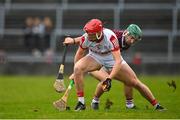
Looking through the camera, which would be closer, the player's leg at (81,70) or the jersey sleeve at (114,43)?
the jersey sleeve at (114,43)

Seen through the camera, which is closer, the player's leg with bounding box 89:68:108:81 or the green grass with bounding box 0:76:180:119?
the green grass with bounding box 0:76:180:119

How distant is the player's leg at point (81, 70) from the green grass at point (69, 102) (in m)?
0.29

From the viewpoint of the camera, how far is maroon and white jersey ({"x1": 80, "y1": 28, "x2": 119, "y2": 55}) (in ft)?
51.0

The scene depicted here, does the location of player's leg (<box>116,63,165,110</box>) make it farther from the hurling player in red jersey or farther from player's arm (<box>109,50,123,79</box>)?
player's arm (<box>109,50,123,79</box>)

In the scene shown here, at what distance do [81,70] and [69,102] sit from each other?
122 inches

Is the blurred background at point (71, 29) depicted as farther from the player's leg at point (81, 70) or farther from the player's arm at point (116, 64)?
the player's arm at point (116, 64)

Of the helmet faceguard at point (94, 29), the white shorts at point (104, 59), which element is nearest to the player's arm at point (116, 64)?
the helmet faceguard at point (94, 29)

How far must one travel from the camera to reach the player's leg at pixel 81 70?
1595cm

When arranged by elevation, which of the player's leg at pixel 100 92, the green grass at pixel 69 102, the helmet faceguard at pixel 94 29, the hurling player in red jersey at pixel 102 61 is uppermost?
the helmet faceguard at pixel 94 29

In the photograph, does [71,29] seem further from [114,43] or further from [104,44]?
[114,43]

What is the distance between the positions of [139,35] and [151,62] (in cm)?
1801

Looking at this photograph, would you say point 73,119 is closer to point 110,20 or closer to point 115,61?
point 115,61

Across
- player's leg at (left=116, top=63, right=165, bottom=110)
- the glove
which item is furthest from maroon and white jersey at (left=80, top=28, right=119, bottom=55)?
the glove

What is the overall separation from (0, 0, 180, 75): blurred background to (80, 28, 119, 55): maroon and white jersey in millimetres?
17400
